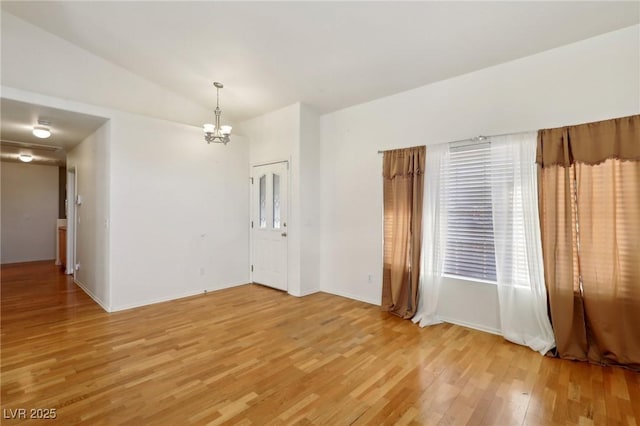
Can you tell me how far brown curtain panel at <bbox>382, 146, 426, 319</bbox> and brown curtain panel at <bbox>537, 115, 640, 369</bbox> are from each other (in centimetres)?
129

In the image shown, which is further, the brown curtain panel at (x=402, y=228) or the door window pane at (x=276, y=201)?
the door window pane at (x=276, y=201)

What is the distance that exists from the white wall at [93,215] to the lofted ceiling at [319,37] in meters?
1.28

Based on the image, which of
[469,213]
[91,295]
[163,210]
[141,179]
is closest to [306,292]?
Result: [163,210]

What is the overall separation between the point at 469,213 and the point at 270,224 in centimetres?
324

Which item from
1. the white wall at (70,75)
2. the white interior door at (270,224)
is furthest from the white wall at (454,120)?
the white wall at (70,75)

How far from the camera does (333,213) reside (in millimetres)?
4926

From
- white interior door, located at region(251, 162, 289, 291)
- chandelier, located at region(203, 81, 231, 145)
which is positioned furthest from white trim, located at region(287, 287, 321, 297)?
chandelier, located at region(203, 81, 231, 145)

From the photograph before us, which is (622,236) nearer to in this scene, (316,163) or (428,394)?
(428,394)

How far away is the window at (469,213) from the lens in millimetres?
3396

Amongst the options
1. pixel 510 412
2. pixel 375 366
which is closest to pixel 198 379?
pixel 375 366

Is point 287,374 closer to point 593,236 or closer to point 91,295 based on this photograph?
point 593,236

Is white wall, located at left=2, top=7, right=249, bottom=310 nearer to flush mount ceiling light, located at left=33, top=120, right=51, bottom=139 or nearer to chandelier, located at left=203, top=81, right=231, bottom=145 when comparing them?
flush mount ceiling light, located at left=33, top=120, right=51, bottom=139

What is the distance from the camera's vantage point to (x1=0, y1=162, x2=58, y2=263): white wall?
24.5 feet

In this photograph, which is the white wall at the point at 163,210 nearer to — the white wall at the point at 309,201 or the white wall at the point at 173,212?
the white wall at the point at 173,212
